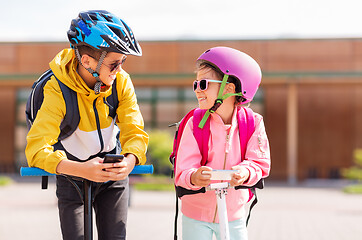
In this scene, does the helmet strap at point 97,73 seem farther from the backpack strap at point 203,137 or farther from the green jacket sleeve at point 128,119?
the backpack strap at point 203,137

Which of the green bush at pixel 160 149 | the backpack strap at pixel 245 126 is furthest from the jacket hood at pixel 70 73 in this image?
the green bush at pixel 160 149

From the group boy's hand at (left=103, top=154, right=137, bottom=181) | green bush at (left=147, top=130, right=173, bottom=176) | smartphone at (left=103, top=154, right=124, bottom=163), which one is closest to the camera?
smartphone at (left=103, top=154, right=124, bottom=163)

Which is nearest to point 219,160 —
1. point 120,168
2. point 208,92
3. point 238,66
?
point 208,92

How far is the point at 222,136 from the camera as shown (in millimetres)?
3029

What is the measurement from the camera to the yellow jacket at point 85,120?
9.25 feet

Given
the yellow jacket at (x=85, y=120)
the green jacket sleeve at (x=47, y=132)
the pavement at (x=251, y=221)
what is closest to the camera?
the green jacket sleeve at (x=47, y=132)

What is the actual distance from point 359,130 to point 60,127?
26.3 meters

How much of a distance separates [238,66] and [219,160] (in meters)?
0.46

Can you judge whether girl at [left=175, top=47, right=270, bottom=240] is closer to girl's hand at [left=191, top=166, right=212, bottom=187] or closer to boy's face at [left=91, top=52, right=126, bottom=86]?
girl's hand at [left=191, top=166, right=212, bottom=187]

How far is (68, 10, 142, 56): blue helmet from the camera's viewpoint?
8.99 feet

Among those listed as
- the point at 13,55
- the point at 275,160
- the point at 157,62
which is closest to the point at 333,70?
the point at 275,160

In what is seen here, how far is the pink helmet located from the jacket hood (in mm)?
532

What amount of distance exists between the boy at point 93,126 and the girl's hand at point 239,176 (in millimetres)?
429

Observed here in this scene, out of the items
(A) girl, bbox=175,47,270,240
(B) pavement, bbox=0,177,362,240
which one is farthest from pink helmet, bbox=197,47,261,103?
(B) pavement, bbox=0,177,362,240
